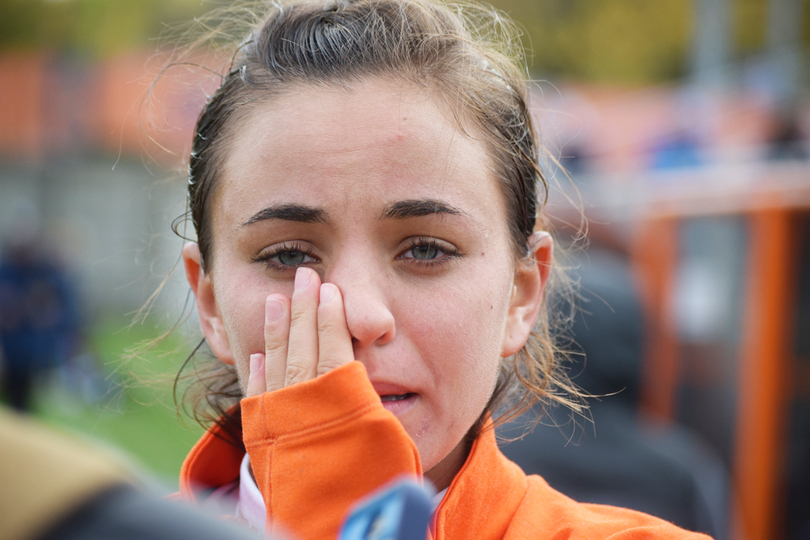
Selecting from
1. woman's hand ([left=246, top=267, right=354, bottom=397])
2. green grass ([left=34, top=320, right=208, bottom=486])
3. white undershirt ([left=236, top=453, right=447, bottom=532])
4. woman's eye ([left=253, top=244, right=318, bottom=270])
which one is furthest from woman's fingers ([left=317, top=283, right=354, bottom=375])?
green grass ([left=34, top=320, right=208, bottom=486])

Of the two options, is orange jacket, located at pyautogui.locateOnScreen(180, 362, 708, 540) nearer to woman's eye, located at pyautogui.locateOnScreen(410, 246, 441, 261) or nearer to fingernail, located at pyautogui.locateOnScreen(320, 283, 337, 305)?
fingernail, located at pyautogui.locateOnScreen(320, 283, 337, 305)

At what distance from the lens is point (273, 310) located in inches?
52.6

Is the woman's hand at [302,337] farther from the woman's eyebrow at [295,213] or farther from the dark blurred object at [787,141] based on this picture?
the dark blurred object at [787,141]

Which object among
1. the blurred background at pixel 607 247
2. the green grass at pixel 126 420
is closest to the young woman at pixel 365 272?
the blurred background at pixel 607 247

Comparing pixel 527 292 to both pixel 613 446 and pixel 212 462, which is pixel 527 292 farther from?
pixel 613 446

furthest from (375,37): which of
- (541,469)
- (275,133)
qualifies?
(541,469)

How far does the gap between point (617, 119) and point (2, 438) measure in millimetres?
16073

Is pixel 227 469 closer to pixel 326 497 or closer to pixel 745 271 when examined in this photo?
pixel 326 497

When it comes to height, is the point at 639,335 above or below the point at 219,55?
below

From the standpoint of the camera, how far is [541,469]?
295 centimetres

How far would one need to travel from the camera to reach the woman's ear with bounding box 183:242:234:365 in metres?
1.57

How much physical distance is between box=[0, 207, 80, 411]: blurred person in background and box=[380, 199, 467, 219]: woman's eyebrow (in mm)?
8623

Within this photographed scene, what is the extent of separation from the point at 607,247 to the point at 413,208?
11.5 feet

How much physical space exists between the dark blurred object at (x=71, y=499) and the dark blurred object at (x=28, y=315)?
9182 millimetres
